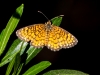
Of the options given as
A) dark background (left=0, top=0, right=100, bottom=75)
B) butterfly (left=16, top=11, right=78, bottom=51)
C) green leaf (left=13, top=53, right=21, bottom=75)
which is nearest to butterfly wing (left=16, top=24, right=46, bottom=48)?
butterfly (left=16, top=11, right=78, bottom=51)

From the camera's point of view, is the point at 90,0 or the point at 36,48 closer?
the point at 36,48

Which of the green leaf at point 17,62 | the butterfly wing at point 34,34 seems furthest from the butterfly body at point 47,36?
the green leaf at point 17,62

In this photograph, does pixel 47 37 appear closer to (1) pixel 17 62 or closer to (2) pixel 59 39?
(2) pixel 59 39

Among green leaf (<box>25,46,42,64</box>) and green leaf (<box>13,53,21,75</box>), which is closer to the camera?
green leaf (<box>13,53,21,75</box>)

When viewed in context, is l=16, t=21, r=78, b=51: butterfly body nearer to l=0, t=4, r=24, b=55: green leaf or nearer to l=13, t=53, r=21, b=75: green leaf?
l=0, t=4, r=24, b=55: green leaf

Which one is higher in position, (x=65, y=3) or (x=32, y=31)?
(x=32, y=31)

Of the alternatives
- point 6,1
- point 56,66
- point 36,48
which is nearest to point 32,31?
point 36,48

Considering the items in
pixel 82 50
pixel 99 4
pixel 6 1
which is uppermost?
pixel 6 1

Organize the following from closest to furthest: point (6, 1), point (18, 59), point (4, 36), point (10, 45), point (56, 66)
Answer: point (18, 59), point (4, 36), point (10, 45), point (6, 1), point (56, 66)

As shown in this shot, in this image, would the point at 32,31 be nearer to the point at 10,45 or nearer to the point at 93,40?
the point at 10,45
